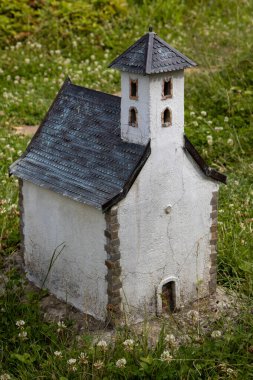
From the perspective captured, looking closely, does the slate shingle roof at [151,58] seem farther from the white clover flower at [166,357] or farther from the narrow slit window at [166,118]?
the white clover flower at [166,357]

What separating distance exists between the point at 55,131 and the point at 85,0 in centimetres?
892

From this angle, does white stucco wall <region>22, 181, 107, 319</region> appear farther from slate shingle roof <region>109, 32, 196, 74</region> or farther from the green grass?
slate shingle roof <region>109, 32, 196, 74</region>

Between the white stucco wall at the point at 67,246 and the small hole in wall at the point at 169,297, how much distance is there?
0.57m

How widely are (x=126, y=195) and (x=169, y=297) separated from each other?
118 centimetres

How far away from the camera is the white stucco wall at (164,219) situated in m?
7.05

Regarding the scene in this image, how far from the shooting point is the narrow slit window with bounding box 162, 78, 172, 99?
23.1 feet

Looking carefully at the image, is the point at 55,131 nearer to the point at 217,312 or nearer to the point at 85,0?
the point at 217,312

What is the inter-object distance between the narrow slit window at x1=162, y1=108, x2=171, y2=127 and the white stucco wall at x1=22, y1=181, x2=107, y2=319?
0.86 meters

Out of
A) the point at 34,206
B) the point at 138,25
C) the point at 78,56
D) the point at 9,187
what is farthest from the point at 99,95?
the point at 138,25

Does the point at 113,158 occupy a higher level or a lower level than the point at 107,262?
higher

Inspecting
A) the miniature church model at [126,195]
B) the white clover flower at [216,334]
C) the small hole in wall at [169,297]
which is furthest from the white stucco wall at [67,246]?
the white clover flower at [216,334]

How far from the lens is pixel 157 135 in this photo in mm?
7035

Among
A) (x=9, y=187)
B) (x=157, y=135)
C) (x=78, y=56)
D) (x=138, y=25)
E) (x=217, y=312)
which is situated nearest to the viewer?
(x=157, y=135)

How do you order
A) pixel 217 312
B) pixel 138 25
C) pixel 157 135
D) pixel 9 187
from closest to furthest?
pixel 157 135, pixel 217 312, pixel 9 187, pixel 138 25
